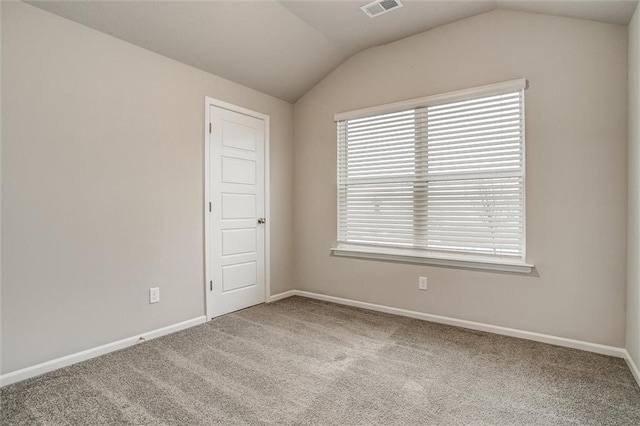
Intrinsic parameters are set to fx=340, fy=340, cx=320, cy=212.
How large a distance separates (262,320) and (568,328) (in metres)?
2.61

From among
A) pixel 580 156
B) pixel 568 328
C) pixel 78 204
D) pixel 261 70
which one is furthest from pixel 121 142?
pixel 568 328

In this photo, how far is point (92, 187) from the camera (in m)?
2.51

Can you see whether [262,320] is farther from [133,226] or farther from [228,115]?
[228,115]

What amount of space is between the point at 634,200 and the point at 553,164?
0.57m

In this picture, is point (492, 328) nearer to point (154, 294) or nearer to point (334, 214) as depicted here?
point (334, 214)

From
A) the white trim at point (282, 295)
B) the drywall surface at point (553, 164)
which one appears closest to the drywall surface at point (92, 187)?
the white trim at point (282, 295)

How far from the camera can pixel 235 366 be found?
7.75 feet

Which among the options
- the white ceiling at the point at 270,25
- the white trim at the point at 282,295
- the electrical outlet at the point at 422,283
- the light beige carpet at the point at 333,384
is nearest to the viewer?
the light beige carpet at the point at 333,384

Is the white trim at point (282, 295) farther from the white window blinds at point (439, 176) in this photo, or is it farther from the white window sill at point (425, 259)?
the white window blinds at point (439, 176)

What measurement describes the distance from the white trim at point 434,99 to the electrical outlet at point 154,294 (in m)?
2.55

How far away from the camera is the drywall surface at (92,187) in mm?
2174

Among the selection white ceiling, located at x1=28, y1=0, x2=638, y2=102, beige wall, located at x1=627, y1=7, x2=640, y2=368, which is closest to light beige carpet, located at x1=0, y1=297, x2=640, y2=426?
beige wall, located at x1=627, y1=7, x2=640, y2=368

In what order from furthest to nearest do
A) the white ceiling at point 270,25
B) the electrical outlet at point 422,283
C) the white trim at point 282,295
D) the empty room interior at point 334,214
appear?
1. the white trim at point 282,295
2. the electrical outlet at point 422,283
3. the white ceiling at point 270,25
4. the empty room interior at point 334,214

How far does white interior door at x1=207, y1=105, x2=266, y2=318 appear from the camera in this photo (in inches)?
134
